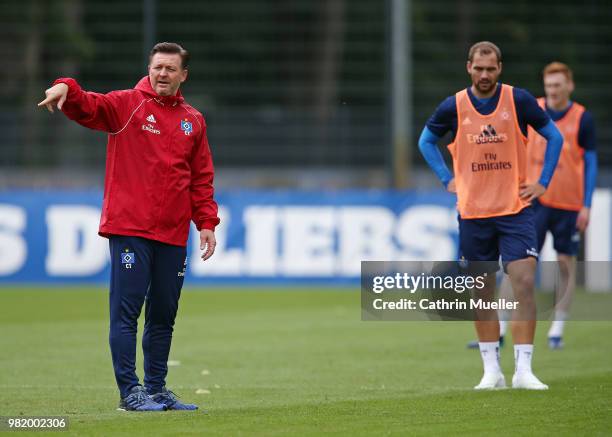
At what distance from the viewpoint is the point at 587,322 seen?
14539mm

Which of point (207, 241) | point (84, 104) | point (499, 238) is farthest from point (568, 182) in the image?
point (84, 104)

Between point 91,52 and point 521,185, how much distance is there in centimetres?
1633

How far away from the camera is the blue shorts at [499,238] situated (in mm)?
8688

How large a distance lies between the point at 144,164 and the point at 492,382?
295cm

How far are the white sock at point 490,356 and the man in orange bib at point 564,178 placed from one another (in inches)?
120

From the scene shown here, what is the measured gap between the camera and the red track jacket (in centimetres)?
747

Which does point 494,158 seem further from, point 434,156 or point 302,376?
point 302,376

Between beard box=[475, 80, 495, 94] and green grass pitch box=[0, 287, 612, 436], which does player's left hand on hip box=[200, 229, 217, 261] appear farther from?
beard box=[475, 80, 495, 94]

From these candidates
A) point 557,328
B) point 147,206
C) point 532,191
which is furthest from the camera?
point 557,328

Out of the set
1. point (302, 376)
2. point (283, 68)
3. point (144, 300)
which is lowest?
point (302, 376)

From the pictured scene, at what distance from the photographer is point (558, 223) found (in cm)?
1241

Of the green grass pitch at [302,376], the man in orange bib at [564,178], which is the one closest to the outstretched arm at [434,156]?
the green grass pitch at [302,376]

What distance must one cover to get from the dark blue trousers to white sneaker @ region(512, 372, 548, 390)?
8.11 ft

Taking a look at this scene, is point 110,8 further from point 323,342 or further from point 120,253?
point 120,253
